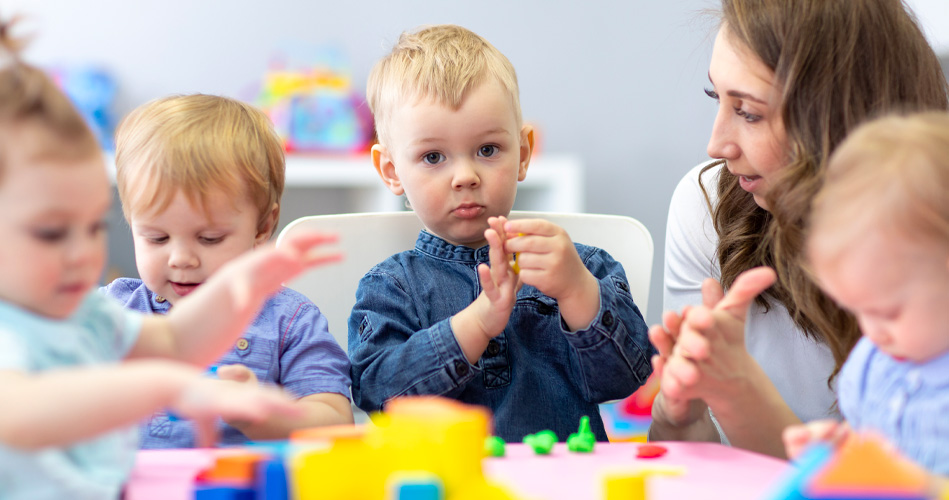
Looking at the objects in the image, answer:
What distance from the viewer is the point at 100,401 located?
1.45 ft

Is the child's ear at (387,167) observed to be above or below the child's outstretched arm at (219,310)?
below

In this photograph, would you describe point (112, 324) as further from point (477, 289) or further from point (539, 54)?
point (539, 54)

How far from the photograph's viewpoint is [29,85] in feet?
1.57

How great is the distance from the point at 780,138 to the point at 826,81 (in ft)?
0.24

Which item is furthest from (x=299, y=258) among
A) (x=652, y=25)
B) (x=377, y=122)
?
(x=652, y=25)

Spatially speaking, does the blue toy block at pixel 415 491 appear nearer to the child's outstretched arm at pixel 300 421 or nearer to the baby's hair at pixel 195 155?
the child's outstretched arm at pixel 300 421

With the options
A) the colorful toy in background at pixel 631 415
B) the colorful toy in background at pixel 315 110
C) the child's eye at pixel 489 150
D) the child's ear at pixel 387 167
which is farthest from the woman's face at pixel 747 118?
the colorful toy in background at pixel 315 110

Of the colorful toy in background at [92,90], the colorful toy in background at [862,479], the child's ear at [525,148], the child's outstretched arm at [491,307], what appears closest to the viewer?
the colorful toy in background at [862,479]

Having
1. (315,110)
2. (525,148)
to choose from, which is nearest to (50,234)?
(525,148)

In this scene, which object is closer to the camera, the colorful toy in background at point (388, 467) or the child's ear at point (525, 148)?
the colorful toy in background at point (388, 467)

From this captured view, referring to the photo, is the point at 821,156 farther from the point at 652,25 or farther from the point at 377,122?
the point at 652,25

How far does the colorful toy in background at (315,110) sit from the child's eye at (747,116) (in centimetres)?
151

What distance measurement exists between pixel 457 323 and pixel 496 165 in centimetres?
22

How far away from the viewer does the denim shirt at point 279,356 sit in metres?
0.91
